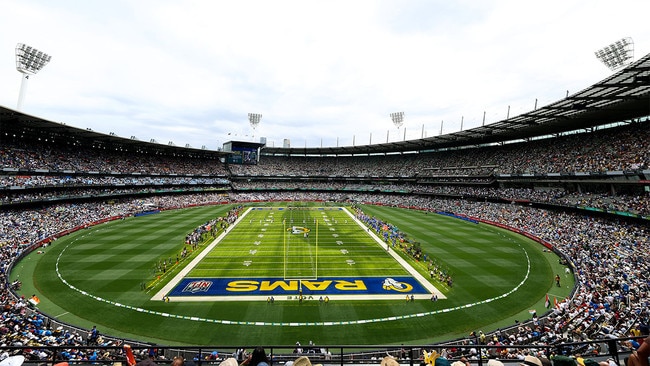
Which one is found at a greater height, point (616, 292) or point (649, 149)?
point (649, 149)

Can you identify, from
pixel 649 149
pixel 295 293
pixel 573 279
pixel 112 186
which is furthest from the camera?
pixel 112 186

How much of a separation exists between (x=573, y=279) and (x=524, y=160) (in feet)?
121

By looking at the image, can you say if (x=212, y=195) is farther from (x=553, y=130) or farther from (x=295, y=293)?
(x=553, y=130)

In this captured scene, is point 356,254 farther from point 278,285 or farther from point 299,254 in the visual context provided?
point 278,285

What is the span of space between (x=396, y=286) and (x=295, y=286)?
27.8 feet

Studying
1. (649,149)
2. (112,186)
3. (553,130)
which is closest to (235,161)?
(112,186)

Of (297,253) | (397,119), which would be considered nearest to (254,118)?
(397,119)

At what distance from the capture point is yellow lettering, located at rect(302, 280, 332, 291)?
23500mm

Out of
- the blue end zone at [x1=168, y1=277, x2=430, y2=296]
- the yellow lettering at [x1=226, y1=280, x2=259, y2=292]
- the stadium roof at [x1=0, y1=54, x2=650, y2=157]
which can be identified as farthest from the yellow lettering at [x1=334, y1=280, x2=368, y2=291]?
the stadium roof at [x1=0, y1=54, x2=650, y2=157]

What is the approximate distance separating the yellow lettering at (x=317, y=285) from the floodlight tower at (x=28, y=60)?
58.4 metres

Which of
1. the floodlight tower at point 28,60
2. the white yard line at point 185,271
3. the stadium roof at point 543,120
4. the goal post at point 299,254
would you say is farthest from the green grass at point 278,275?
the floodlight tower at point 28,60

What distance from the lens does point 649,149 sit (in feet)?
115

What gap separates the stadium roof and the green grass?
18461mm

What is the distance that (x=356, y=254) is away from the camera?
107ft
